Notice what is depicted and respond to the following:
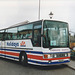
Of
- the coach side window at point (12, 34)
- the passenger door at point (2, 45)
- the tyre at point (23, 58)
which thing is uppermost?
the coach side window at point (12, 34)

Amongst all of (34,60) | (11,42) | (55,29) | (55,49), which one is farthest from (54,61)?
(11,42)

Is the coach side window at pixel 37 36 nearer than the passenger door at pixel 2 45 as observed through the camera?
Yes

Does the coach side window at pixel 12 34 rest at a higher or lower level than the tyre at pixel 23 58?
higher

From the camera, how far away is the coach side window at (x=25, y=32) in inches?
384

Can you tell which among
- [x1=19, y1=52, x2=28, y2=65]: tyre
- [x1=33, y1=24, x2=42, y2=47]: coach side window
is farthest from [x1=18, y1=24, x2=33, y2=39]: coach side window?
[x1=19, y1=52, x2=28, y2=65]: tyre

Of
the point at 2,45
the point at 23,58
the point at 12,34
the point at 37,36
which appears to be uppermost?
the point at 12,34

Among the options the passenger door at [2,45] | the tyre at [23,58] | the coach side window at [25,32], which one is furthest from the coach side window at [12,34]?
the tyre at [23,58]

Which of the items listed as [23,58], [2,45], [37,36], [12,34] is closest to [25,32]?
[37,36]

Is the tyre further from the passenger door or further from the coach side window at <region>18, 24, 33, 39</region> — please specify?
the passenger door

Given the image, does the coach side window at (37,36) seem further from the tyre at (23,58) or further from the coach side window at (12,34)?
the coach side window at (12,34)

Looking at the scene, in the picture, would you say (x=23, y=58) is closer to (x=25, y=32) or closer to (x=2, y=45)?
(x=25, y=32)

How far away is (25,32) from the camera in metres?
10.3

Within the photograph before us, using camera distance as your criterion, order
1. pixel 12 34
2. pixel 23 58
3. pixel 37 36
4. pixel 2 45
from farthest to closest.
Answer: pixel 2 45, pixel 12 34, pixel 23 58, pixel 37 36

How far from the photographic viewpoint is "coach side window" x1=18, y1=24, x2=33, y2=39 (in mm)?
9752
